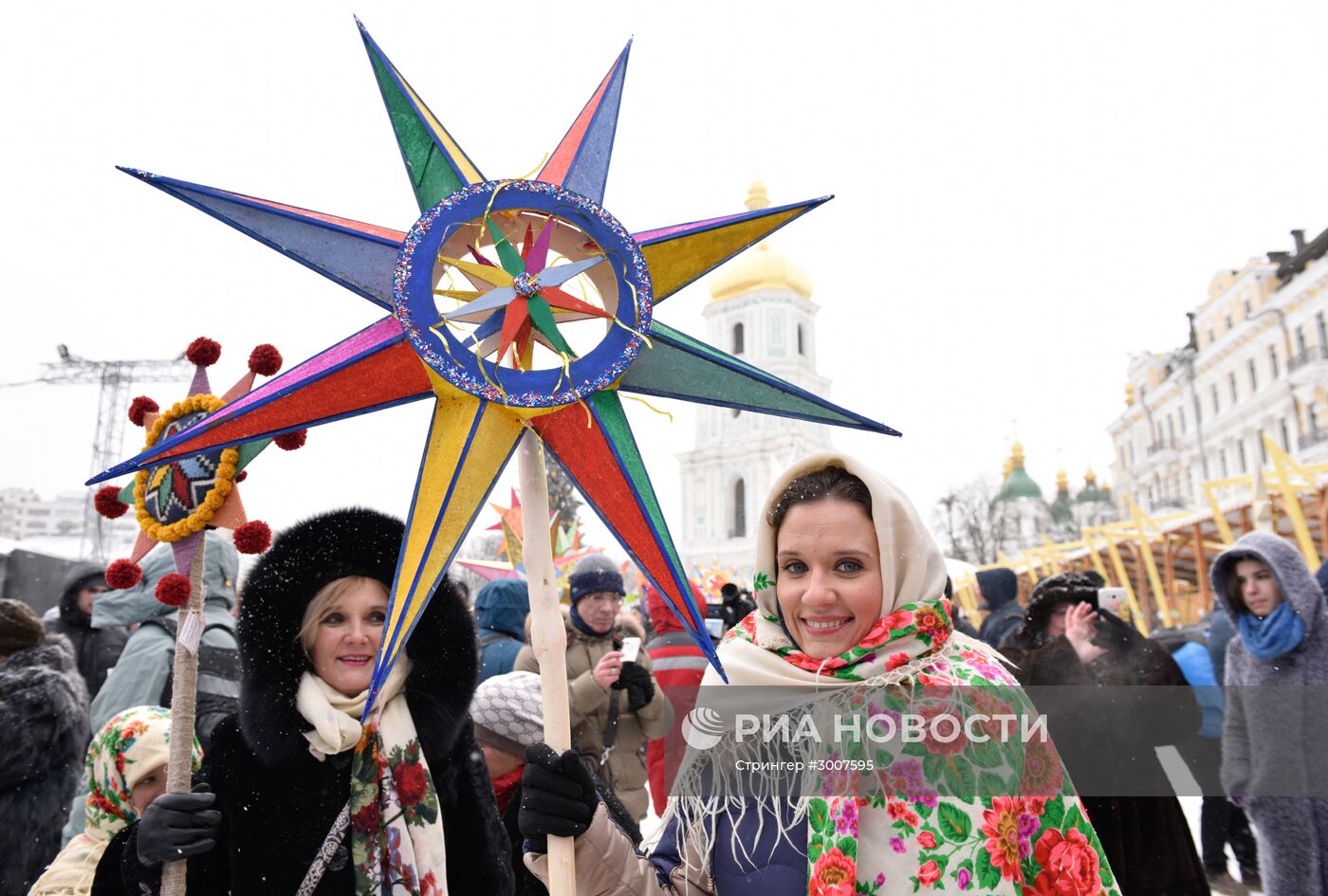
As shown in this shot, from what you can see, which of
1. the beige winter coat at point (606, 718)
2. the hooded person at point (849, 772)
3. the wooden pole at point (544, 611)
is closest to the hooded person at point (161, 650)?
the beige winter coat at point (606, 718)

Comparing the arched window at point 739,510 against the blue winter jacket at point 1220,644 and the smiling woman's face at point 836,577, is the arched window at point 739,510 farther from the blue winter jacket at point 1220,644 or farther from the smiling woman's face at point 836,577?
the smiling woman's face at point 836,577

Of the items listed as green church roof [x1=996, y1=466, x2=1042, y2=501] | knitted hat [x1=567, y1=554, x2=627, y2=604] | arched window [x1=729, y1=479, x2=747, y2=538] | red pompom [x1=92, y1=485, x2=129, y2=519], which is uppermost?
green church roof [x1=996, y1=466, x2=1042, y2=501]

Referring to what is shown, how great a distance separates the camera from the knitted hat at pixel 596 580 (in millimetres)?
4262

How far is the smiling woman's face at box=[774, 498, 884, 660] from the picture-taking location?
172cm

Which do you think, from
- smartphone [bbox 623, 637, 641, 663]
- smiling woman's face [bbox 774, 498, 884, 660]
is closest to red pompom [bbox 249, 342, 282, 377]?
smiling woman's face [bbox 774, 498, 884, 660]

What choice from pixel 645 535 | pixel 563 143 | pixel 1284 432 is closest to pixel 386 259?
pixel 563 143

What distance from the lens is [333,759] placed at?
220 cm

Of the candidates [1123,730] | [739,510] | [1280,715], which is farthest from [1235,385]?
[1123,730]

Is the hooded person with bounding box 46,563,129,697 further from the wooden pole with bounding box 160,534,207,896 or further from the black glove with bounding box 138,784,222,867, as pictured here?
the black glove with bounding box 138,784,222,867

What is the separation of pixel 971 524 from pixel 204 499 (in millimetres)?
45980

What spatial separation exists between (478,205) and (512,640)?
3.05 meters

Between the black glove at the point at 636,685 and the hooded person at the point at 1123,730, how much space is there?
152 cm

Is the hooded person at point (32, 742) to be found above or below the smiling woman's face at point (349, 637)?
below

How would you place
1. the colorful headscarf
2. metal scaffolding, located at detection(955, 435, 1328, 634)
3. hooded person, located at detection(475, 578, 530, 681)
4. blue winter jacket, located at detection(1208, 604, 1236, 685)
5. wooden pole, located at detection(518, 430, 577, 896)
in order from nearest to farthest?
the colorful headscarf < wooden pole, located at detection(518, 430, 577, 896) < hooded person, located at detection(475, 578, 530, 681) < blue winter jacket, located at detection(1208, 604, 1236, 685) < metal scaffolding, located at detection(955, 435, 1328, 634)
